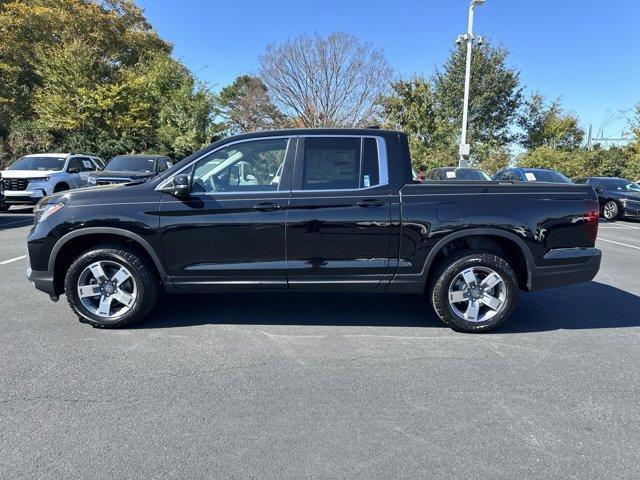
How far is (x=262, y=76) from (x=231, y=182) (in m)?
33.7

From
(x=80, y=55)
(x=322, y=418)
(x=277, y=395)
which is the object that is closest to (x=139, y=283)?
(x=277, y=395)

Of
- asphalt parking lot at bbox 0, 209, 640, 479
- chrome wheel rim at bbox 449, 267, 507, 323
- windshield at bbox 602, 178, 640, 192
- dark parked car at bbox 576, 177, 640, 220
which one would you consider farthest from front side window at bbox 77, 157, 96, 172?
windshield at bbox 602, 178, 640, 192

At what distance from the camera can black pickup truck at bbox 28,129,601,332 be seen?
14.8 ft

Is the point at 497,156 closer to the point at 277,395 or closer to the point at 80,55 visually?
the point at 80,55

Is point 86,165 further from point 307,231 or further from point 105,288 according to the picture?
point 307,231

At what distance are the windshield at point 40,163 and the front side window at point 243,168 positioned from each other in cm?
1311

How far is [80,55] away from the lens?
78.7 feet

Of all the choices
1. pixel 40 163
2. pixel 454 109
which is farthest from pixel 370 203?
pixel 454 109

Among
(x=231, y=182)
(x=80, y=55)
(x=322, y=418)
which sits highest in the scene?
(x=80, y=55)

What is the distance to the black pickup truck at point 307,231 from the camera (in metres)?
4.50

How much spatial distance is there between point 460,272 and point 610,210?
15748 millimetres

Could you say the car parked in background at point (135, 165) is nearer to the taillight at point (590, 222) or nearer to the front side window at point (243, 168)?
the front side window at point (243, 168)

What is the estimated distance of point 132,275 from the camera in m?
4.62

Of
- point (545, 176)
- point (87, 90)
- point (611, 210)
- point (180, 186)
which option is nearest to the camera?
point (180, 186)
